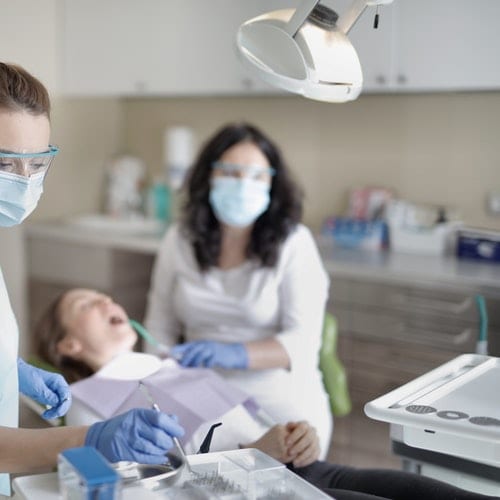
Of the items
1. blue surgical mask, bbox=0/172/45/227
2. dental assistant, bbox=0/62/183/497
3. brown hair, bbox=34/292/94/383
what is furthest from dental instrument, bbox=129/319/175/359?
blue surgical mask, bbox=0/172/45/227

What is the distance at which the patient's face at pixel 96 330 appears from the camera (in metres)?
1.86

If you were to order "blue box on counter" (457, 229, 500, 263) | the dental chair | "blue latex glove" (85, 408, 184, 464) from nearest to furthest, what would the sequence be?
"blue latex glove" (85, 408, 184, 464)
the dental chair
"blue box on counter" (457, 229, 500, 263)

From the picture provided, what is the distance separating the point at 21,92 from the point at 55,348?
0.88m

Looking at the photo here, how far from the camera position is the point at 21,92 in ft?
3.88

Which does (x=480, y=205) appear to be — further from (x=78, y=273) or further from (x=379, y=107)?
(x=78, y=273)

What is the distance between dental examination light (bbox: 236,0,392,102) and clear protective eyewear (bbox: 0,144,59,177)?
40 cm

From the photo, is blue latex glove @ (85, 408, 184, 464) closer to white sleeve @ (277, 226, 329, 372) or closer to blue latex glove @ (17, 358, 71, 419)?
blue latex glove @ (17, 358, 71, 419)

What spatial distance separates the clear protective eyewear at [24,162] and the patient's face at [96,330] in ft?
2.29

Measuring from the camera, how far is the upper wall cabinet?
5.40 feet

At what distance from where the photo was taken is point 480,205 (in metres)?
2.74

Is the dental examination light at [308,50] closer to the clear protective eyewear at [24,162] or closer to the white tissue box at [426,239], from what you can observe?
the clear protective eyewear at [24,162]

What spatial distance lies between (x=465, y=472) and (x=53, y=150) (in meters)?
0.88

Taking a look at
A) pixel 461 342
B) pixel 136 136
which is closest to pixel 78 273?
pixel 136 136

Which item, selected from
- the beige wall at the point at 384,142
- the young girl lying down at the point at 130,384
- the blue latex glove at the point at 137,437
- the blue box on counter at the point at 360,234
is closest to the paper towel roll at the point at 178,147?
the beige wall at the point at 384,142
